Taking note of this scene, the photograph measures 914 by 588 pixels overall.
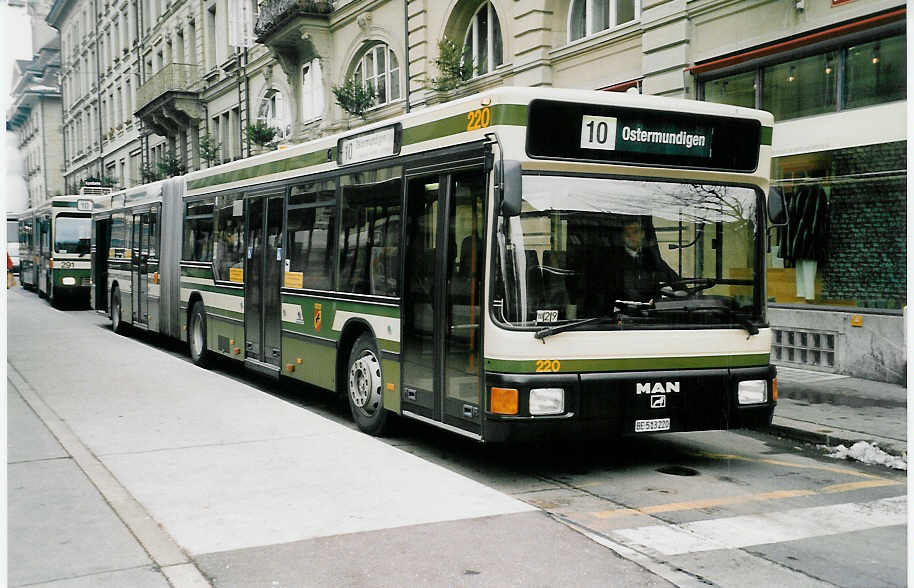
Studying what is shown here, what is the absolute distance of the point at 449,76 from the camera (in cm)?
1942

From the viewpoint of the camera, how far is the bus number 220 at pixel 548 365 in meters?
6.68

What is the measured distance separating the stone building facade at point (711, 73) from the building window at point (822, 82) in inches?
0.7

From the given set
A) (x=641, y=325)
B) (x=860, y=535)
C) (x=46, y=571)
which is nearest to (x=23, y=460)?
(x=46, y=571)

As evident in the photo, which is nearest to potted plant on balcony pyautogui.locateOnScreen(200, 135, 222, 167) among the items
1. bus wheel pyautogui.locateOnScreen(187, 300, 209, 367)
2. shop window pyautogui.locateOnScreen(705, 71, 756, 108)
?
bus wheel pyautogui.locateOnScreen(187, 300, 209, 367)

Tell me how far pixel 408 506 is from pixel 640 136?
10.3 feet

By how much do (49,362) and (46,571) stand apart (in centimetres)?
957

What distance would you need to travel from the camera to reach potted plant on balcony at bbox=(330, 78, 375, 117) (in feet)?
75.3

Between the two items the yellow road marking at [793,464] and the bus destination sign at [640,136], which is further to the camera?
the yellow road marking at [793,464]

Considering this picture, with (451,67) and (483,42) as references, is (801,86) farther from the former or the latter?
(483,42)

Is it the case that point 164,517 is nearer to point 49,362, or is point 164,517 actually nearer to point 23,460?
point 23,460

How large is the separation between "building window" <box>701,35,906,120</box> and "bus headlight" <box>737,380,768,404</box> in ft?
20.5

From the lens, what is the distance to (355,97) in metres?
23.0

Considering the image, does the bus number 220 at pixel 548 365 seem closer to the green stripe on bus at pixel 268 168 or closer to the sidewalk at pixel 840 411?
the sidewalk at pixel 840 411

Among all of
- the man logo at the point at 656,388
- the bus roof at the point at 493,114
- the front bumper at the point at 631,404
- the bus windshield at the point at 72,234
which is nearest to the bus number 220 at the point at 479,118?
the bus roof at the point at 493,114
